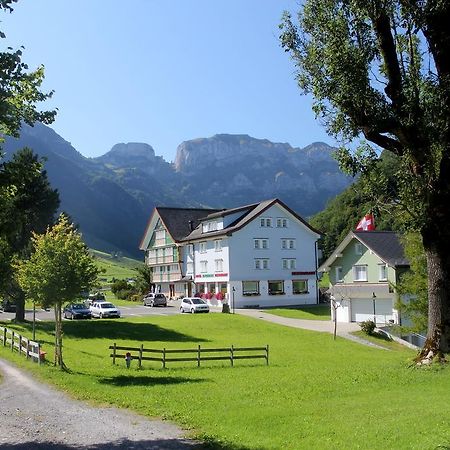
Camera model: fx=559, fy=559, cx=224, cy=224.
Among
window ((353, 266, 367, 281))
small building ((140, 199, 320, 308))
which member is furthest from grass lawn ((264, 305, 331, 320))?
window ((353, 266, 367, 281))

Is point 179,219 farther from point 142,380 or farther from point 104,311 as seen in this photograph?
point 142,380

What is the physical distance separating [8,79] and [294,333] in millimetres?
35183

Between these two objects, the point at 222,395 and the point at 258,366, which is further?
the point at 258,366

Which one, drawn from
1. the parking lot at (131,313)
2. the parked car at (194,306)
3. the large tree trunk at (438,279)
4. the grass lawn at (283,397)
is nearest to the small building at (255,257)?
the parked car at (194,306)

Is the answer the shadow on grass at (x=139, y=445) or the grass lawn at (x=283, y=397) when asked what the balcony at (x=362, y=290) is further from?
the shadow on grass at (x=139, y=445)

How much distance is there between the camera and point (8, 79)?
35.5ft

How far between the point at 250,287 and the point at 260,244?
213 inches

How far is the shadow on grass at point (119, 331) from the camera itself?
39844 mm

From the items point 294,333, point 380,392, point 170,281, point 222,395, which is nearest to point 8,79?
point 222,395

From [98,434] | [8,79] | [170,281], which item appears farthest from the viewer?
[170,281]

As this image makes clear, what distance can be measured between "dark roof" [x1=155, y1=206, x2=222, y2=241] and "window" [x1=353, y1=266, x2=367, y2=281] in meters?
31.8

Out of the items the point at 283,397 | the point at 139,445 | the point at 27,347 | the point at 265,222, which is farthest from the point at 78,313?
the point at 139,445

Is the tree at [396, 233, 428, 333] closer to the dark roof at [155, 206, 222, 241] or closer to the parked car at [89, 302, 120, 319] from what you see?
the parked car at [89, 302, 120, 319]

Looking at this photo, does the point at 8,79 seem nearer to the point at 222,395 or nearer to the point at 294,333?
the point at 222,395
